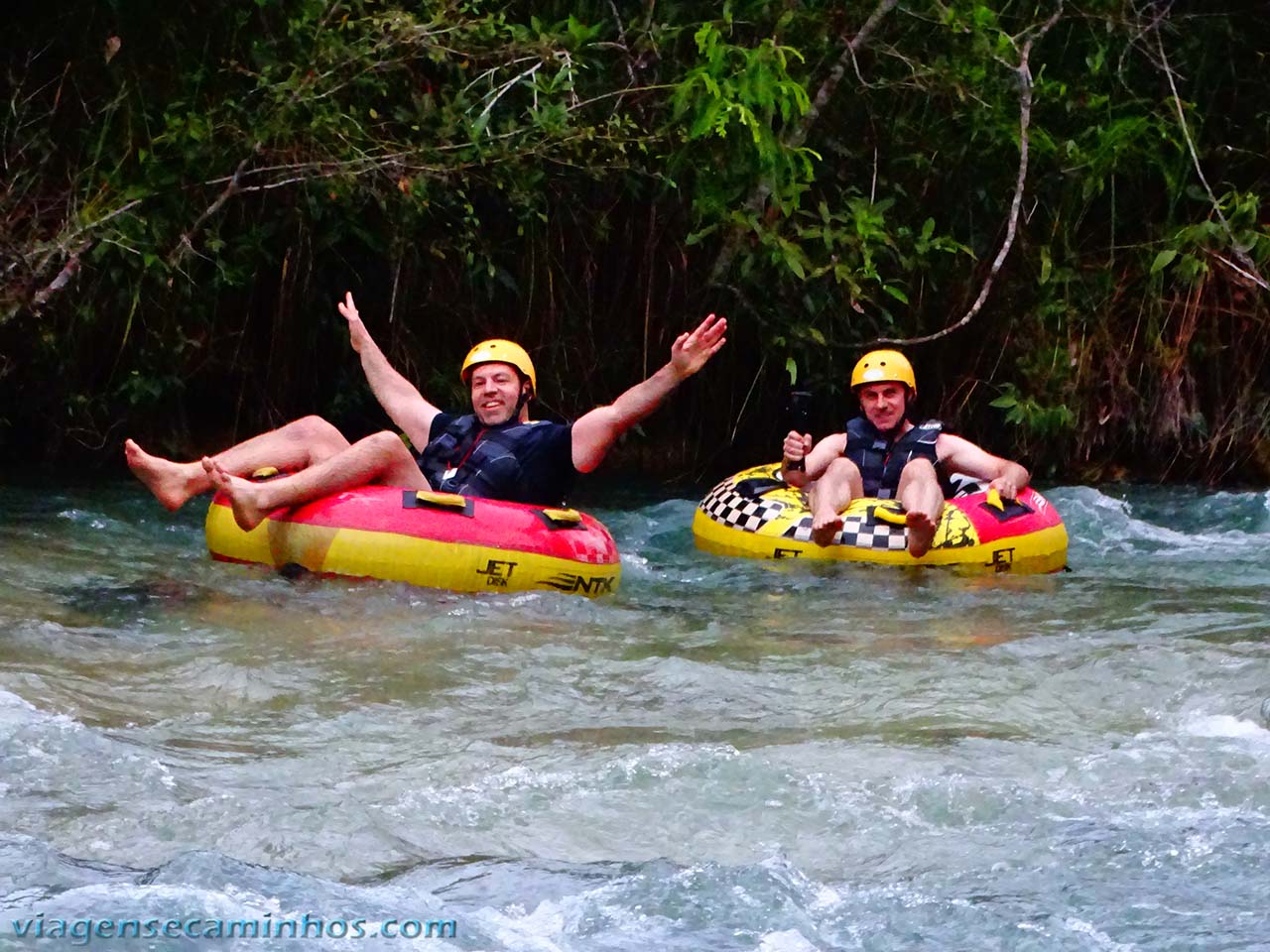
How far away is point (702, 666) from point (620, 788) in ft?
4.43

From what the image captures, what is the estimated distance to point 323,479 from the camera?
7.25 m

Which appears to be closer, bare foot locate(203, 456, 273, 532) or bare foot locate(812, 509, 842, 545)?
bare foot locate(203, 456, 273, 532)

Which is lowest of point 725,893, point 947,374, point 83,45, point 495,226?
point 725,893

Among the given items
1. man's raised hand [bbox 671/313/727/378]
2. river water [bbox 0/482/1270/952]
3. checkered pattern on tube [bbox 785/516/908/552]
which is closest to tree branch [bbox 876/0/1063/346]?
checkered pattern on tube [bbox 785/516/908/552]

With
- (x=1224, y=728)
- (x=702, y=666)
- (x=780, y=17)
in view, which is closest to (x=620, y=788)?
(x=702, y=666)

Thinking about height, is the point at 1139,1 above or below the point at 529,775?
above

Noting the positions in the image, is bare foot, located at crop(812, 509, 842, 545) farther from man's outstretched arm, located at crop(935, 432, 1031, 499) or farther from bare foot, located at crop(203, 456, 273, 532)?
Result: bare foot, located at crop(203, 456, 273, 532)

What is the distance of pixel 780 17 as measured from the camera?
32.0 ft

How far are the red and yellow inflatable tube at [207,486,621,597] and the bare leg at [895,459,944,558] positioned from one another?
1489 millimetres

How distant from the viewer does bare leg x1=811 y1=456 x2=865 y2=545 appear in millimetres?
8180

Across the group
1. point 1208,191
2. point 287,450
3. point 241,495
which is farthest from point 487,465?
point 1208,191

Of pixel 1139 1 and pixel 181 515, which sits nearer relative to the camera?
pixel 181 515

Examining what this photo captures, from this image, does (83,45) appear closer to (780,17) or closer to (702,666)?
(780,17)

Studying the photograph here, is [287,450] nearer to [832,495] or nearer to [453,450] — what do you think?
[453,450]
